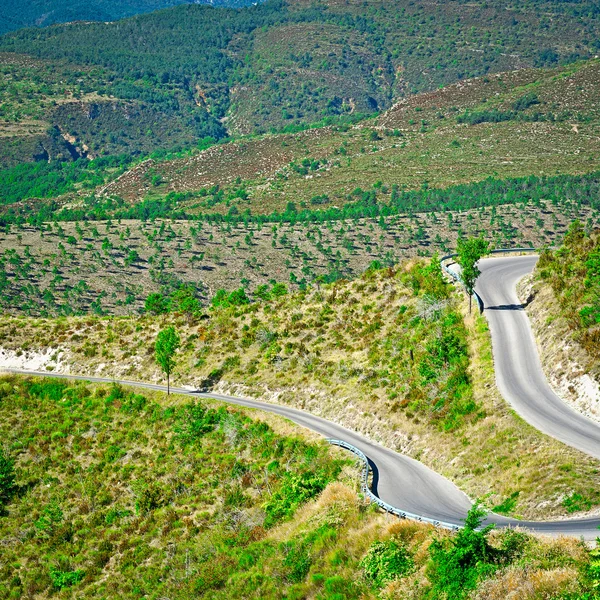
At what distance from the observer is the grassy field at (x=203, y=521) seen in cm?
2338

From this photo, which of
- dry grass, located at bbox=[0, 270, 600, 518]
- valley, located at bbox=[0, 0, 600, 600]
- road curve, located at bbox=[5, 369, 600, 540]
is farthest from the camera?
dry grass, located at bbox=[0, 270, 600, 518]

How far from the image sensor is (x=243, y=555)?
1231 inches

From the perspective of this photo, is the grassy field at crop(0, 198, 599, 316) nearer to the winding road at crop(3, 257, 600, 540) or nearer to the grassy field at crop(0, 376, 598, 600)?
the grassy field at crop(0, 376, 598, 600)

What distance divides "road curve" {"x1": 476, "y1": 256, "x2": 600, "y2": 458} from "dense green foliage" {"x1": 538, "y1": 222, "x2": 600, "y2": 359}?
2.50 metres

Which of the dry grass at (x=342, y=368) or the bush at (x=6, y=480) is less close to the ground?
the dry grass at (x=342, y=368)

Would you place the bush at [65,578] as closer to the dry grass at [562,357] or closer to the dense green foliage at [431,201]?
the dry grass at [562,357]

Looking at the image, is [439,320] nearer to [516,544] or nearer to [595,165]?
[516,544]

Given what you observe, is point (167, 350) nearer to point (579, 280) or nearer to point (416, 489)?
point (416, 489)

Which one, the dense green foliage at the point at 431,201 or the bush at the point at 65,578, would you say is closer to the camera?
the bush at the point at 65,578

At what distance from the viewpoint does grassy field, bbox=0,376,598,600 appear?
76.7ft

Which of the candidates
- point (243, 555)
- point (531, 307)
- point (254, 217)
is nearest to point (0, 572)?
point (243, 555)

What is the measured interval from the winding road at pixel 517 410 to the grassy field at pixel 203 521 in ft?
5.86

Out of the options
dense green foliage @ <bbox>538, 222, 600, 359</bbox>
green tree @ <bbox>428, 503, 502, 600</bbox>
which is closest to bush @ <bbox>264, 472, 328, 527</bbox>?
green tree @ <bbox>428, 503, 502, 600</bbox>

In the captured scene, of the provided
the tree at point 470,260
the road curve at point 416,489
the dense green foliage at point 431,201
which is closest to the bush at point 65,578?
the road curve at point 416,489
